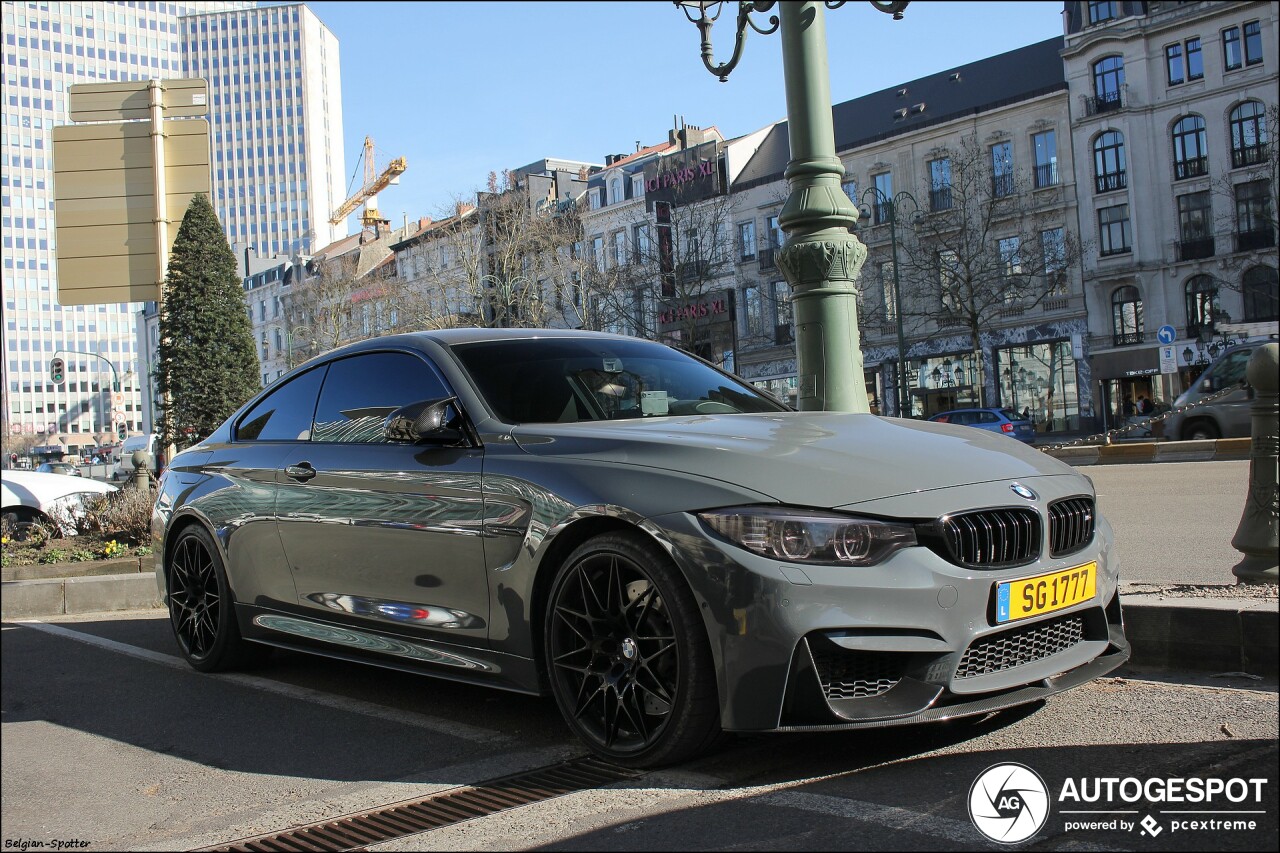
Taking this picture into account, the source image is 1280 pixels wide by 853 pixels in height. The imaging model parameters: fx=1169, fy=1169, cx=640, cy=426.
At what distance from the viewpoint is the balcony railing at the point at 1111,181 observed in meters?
41.7

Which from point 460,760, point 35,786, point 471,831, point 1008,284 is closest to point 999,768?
point 471,831

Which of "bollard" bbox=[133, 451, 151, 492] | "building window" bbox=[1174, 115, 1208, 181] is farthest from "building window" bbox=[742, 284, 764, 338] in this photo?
"bollard" bbox=[133, 451, 151, 492]

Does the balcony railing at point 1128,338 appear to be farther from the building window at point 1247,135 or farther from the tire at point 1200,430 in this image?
the tire at point 1200,430

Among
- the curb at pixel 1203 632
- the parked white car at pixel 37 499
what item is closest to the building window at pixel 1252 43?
the parked white car at pixel 37 499

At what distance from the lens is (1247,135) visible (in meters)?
39.7

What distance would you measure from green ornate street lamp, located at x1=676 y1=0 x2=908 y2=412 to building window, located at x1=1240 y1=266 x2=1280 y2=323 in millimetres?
36036

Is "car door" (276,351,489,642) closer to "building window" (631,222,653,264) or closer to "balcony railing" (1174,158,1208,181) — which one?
"balcony railing" (1174,158,1208,181)

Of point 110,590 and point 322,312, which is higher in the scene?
point 322,312

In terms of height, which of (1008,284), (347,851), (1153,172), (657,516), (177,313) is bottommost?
(347,851)

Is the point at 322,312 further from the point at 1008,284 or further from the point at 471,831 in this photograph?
the point at 471,831

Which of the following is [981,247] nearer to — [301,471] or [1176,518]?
[1176,518]

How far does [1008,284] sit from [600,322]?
14996 mm

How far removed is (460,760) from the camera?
3.91 meters

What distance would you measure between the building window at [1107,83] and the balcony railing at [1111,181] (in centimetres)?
231
